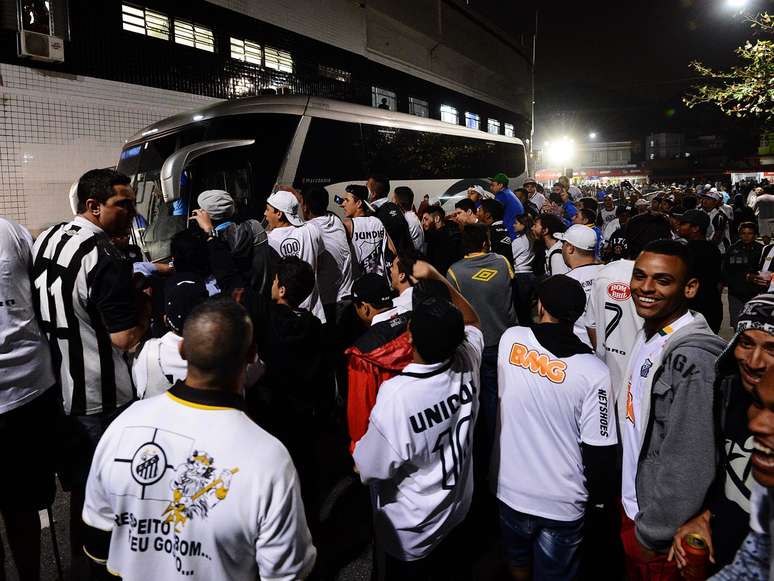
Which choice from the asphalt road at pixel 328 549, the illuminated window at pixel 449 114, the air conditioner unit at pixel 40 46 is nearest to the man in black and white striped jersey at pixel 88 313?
the asphalt road at pixel 328 549

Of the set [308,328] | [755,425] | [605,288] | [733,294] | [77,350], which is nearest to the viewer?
[755,425]

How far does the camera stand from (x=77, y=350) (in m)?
2.79

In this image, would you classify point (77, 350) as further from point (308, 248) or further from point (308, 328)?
point (308, 248)

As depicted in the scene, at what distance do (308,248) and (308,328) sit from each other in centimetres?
211

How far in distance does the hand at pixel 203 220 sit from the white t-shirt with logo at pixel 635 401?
3.45m

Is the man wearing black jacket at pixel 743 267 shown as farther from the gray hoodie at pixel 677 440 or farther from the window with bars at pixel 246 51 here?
the window with bars at pixel 246 51

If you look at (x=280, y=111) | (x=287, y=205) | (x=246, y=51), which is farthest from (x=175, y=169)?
(x=246, y=51)

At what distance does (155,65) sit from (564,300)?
13.2 metres

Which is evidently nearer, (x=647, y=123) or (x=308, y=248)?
(x=308, y=248)

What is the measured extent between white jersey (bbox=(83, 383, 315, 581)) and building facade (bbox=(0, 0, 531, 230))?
1080cm

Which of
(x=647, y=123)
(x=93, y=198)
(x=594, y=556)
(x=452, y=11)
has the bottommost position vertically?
(x=594, y=556)

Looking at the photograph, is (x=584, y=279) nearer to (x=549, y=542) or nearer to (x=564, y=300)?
(x=564, y=300)

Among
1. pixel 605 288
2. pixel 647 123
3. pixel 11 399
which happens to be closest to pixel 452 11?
pixel 605 288

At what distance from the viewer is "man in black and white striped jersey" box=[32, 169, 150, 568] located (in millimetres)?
2686
